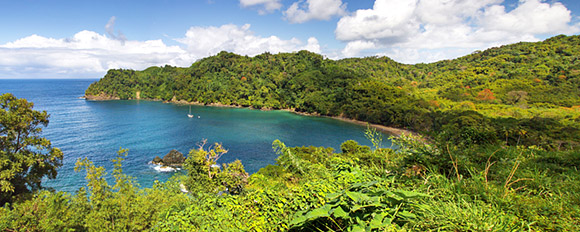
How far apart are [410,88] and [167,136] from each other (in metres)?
74.0

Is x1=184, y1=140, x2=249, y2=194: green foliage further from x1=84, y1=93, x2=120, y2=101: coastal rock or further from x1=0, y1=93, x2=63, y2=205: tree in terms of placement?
x1=84, y1=93, x2=120, y2=101: coastal rock

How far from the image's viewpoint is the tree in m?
12.4

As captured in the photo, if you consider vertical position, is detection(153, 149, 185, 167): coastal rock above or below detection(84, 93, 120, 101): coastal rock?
below

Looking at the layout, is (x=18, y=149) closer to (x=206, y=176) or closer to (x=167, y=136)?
(x=206, y=176)

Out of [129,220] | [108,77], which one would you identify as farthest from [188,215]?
[108,77]

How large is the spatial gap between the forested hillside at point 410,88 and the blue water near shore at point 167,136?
37.7ft

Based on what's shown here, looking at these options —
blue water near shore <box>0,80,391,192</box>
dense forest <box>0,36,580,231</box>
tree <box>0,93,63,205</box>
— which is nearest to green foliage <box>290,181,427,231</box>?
dense forest <box>0,36,580,231</box>

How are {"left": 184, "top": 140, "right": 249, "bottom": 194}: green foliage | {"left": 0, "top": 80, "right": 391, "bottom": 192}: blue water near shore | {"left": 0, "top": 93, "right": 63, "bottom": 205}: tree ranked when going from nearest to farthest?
{"left": 0, "top": 93, "right": 63, "bottom": 205}: tree → {"left": 184, "top": 140, "right": 249, "bottom": 194}: green foliage → {"left": 0, "top": 80, "right": 391, "bottom": 192}: blue water near shore

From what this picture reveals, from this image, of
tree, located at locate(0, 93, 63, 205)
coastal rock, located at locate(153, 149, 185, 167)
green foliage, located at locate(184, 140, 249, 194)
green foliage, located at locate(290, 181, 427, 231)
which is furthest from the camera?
coastal rock, located at locate(153, 149, 185, 167)

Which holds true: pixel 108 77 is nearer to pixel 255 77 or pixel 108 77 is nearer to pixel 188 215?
pixel 255 77

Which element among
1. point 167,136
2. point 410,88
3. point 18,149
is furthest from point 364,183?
point 410,88

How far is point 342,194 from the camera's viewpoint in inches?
93.7

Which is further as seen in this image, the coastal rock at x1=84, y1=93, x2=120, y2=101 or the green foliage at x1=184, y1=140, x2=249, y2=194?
the coastal rock at x1=84, y1=93, x2=120, y2=101

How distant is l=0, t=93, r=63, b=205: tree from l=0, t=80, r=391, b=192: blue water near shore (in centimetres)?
885
